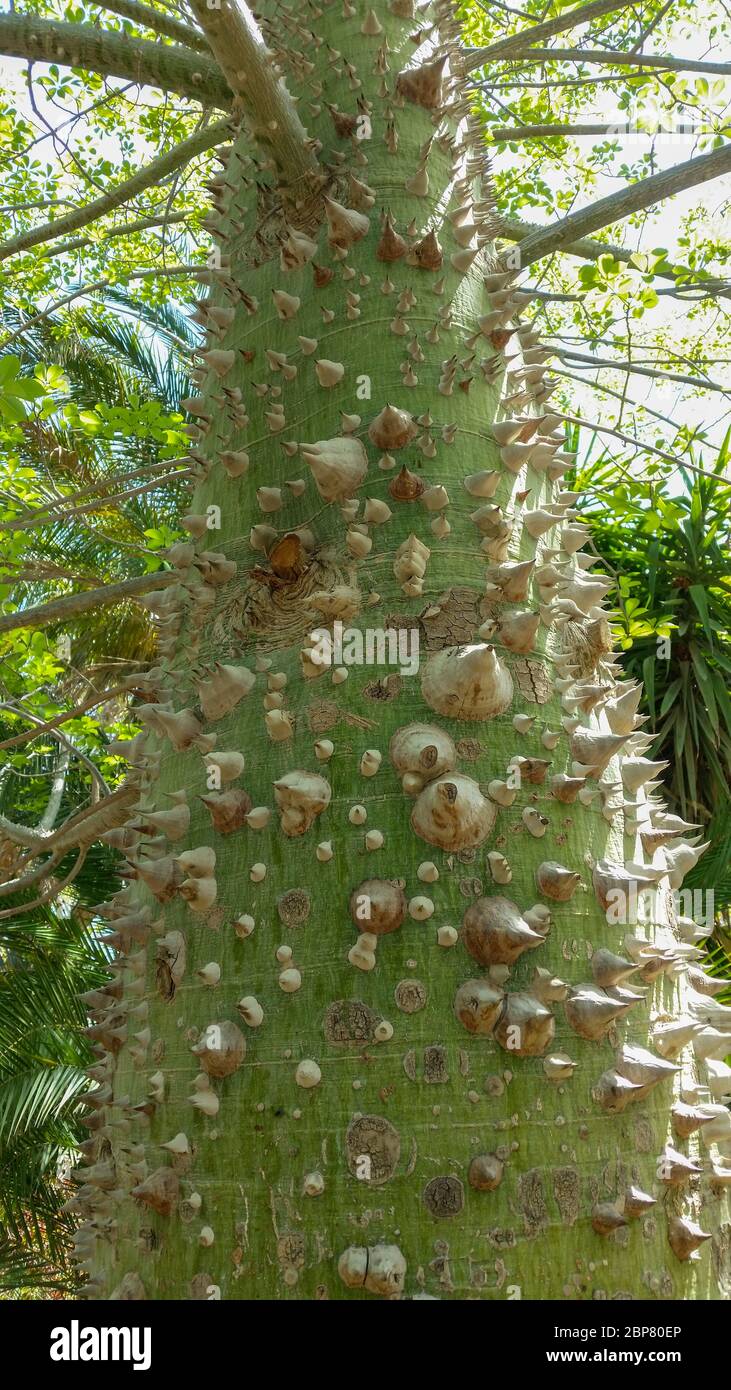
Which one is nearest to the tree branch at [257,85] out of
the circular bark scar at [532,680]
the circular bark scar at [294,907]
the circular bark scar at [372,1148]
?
the circular bark scar at [532,680]

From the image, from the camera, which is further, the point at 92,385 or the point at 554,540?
the point at 92,385

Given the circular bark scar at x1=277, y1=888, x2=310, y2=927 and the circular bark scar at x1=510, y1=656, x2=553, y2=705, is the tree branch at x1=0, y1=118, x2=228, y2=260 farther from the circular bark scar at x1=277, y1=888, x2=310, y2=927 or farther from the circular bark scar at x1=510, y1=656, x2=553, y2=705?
the circular bark scar at x1=277, y1=888, x2=310, y2=927

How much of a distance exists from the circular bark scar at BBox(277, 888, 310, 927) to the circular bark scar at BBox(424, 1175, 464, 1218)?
0.40m

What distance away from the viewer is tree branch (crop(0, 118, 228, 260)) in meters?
3.10

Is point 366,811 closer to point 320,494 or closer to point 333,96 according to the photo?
point 320,494

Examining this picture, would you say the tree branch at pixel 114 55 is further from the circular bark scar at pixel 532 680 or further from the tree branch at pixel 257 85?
the circular bark scar at pixel 532 680

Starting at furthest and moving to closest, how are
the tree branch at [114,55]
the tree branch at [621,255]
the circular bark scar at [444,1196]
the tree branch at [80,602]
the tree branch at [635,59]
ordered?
1. the tree branch at [621,255]
2. the tree branch at [635,59]
3. the tree branch at [80,602]
4. the tree branch at [114,55]
5. the circular bark scar at [444,1196]

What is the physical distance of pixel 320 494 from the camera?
1.79m

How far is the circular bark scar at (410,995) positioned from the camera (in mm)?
1371

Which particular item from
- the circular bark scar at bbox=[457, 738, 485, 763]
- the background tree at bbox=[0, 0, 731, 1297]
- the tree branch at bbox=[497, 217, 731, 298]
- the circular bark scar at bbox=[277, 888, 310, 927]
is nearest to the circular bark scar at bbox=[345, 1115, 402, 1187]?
the background tree at bbox=[0, 0, 731, 1297]

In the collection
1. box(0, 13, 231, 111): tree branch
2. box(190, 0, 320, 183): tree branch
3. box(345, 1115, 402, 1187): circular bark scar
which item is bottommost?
box(345, 1115, 402, 1187): circular bark scar

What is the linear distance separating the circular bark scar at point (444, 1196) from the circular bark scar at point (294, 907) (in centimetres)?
40
